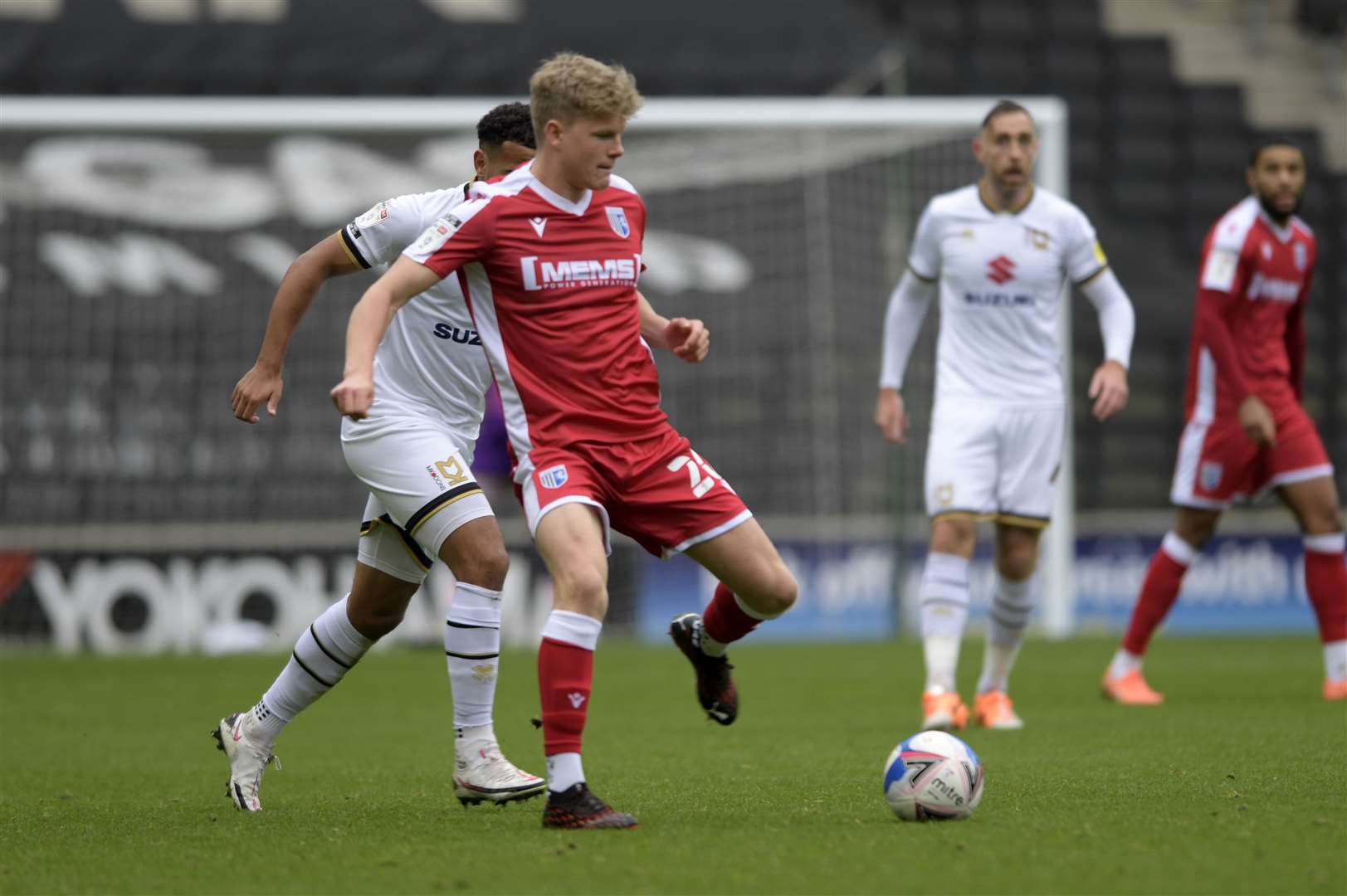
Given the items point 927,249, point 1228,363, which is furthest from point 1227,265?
point 927,249

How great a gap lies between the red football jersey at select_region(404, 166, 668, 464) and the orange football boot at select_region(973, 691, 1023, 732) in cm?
Result: 299

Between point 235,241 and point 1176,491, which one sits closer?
point 1176,491

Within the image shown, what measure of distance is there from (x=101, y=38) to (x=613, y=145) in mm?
15409

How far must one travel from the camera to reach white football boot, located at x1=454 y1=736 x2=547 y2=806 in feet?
16.1

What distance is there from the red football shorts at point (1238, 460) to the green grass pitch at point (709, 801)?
2.91 feet

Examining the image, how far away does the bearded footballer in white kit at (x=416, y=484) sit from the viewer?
4.96 metres

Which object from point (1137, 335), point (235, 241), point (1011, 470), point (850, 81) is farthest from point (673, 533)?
point (850, 81)

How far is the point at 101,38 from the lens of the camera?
731 inches

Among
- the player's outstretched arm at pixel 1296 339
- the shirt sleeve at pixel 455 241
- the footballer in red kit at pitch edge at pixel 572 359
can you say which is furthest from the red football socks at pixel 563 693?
the player's outstretched arm at pixel 1296 339

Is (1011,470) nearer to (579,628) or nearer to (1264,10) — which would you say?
(579,628)

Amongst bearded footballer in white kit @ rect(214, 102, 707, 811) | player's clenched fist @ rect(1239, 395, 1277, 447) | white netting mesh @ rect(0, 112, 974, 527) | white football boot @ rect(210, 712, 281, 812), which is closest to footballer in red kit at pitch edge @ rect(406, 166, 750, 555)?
bearded footballer in white kit @ rect(214, 102, 707, 811)

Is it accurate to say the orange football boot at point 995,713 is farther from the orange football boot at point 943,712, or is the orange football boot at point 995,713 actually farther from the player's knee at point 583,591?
the player's knee at point 583,591

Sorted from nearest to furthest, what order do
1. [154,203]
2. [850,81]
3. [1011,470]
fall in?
[1011,470] → [154,203] → [850,81]

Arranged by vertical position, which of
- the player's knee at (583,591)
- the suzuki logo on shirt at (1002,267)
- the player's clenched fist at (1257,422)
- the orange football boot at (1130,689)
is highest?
the suzuki logo on shirt at (1002,267)
